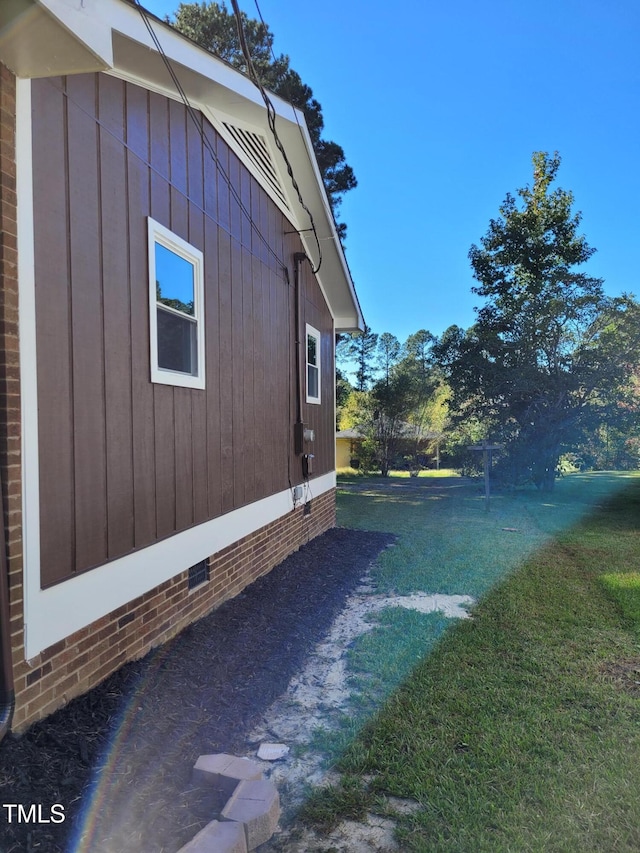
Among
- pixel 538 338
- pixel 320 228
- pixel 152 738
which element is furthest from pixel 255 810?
pixel 538 338

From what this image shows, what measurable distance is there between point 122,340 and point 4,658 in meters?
1.82

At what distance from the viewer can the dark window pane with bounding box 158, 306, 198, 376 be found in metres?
3.72

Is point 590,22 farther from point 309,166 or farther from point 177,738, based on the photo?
point 177,738

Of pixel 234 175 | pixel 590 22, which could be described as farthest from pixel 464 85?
pixel 234 175

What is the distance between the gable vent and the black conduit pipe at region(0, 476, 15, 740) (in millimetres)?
4451

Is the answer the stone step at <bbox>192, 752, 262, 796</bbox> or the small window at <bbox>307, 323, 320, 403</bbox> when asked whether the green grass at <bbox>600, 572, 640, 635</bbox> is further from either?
the small window at <bbox>307, 323, 320, 403</bbox>

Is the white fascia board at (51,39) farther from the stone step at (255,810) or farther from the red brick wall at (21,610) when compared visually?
the stone step at (255,810)

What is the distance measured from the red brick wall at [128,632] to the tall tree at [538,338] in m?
11.9

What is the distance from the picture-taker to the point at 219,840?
5.75 feet

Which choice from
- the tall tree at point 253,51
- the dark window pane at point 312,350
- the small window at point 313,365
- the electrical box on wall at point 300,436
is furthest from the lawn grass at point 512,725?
the tall tree at point 253,51

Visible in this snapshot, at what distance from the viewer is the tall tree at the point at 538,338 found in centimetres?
1455

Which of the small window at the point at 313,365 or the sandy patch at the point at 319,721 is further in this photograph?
the small window at the point at 313,365

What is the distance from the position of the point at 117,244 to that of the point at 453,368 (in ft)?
48.1

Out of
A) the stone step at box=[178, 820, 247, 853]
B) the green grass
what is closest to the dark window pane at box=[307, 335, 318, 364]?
the green grass
